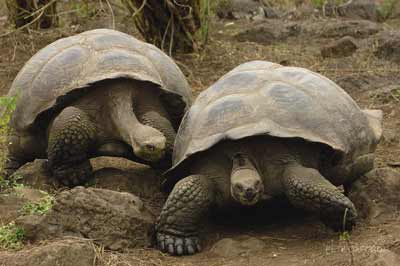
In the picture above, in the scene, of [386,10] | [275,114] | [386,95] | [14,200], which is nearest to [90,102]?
[14,200]

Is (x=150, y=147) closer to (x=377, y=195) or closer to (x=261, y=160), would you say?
A: (x=261, y=160)

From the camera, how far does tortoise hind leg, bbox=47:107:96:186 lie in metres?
4.18

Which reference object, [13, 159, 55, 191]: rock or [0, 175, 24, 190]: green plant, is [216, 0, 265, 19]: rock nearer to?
[13, 159, 55, 191]: rock

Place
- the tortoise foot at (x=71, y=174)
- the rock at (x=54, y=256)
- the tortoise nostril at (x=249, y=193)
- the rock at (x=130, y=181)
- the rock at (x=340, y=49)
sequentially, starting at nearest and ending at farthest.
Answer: the rock at (x=54, y=256) → the tortoise nostril at (x=249, y=193) → the rock at (x=130, y=181) → the tortoise foot at (x=71, y=174) → the rock at (x=340, y=49)

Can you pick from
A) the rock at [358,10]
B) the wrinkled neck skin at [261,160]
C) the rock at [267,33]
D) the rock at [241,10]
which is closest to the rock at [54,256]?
the wrinkled neck skin at [261,160]

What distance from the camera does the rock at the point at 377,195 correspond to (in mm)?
3670

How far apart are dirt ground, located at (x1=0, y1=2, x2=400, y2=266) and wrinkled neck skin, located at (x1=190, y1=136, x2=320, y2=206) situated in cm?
21

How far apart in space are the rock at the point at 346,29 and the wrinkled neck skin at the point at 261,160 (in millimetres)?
5443

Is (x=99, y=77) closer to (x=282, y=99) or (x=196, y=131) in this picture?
(x=196, y=131)

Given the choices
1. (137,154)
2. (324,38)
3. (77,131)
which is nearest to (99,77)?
(77,131)

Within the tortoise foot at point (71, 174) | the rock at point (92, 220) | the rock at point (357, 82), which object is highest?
the rock at point (92, 220)

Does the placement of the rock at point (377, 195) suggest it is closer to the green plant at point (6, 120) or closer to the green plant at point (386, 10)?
the green plant at point (6, 120)

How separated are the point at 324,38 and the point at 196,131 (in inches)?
219

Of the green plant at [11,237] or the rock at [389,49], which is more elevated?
the green plant at [11,237]
